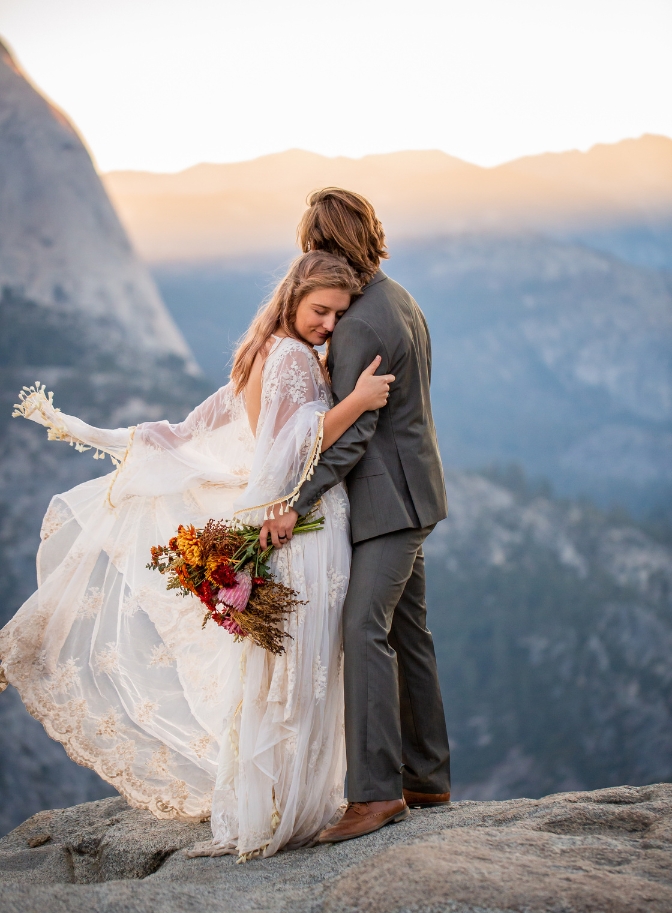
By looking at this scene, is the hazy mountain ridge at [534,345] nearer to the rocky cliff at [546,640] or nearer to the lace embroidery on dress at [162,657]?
the rocky cliff at [546,640]

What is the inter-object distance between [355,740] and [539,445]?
3792 centimetres

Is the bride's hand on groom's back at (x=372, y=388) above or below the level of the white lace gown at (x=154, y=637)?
above

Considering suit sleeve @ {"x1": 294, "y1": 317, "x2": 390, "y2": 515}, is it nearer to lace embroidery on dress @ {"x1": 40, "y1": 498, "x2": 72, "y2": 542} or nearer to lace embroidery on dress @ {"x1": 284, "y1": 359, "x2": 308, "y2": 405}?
lace embroidery on dress @ {"x1": 284, "y1": 359, "x2": 308, "y2": 405}

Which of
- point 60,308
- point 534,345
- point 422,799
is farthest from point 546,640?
point 422,799

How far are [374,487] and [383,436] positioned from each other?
0.19m

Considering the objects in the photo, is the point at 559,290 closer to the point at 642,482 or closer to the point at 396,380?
the point at 642,482

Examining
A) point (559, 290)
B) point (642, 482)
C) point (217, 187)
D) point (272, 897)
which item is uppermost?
point (217, 187)

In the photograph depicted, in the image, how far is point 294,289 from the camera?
2969 millimetres

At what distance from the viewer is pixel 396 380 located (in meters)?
3.07

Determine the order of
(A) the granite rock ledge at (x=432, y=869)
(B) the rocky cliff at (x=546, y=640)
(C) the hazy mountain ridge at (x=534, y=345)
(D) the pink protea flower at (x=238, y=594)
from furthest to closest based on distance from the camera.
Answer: (C) the hazy mountain ridge at (x=534, y=345), (B) the rocky cliff at (x=546, y=640), (D) the pink protea flower at (x=238, y=594), (A) the granite rock ledge at (x=432, y=869)

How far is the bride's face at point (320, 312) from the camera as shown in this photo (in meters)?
2.96

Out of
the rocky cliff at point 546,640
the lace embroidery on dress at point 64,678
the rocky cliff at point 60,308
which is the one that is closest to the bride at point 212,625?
the lace embroidery on dress at point 64,678

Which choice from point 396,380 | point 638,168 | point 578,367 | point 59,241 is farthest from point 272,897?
point 578,367

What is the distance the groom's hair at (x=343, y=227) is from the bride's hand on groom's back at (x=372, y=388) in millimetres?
353
